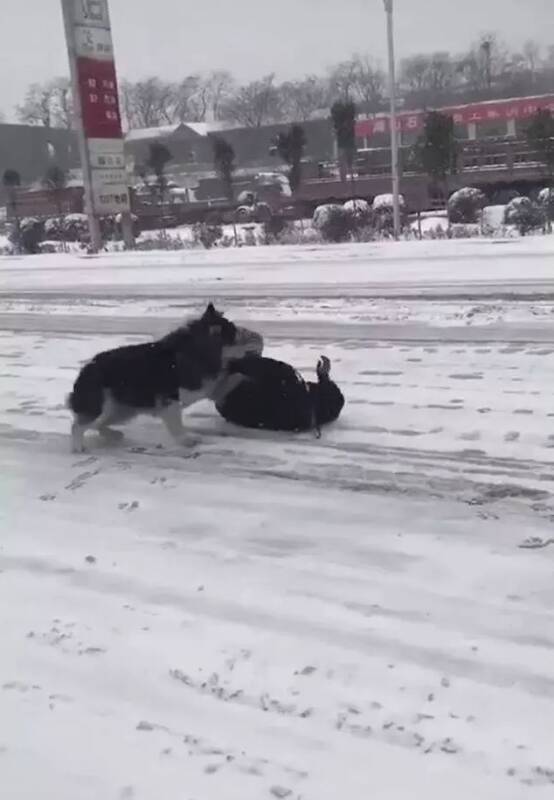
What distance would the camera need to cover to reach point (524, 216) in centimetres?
2334

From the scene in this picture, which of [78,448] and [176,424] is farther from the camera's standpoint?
[78,448]

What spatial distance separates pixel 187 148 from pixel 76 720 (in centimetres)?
9328

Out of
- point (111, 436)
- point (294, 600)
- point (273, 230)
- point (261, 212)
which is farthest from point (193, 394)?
point (261, 212)

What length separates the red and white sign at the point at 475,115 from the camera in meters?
53.7

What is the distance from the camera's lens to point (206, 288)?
16.7 m

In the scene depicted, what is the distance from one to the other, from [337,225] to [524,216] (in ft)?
17.4

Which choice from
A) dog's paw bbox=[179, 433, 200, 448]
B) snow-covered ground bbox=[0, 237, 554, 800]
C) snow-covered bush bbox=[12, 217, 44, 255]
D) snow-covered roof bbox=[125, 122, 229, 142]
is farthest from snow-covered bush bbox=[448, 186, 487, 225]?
snow-covered roof bbox=[125, 122, 229, 142]

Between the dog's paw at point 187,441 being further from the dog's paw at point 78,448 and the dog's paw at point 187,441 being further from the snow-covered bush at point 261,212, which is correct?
the snow-covered bush at point 261,212

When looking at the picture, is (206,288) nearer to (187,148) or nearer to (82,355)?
(82,355)

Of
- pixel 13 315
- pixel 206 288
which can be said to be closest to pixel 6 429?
pixel 13 315

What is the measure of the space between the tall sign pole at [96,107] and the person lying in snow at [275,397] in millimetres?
22181

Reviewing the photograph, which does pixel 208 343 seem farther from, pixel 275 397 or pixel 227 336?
pixel 275 397

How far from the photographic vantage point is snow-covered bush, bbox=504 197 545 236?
22938mm

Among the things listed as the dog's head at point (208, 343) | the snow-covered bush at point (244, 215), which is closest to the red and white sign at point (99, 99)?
the snow-covered bush at point (244, 215)
